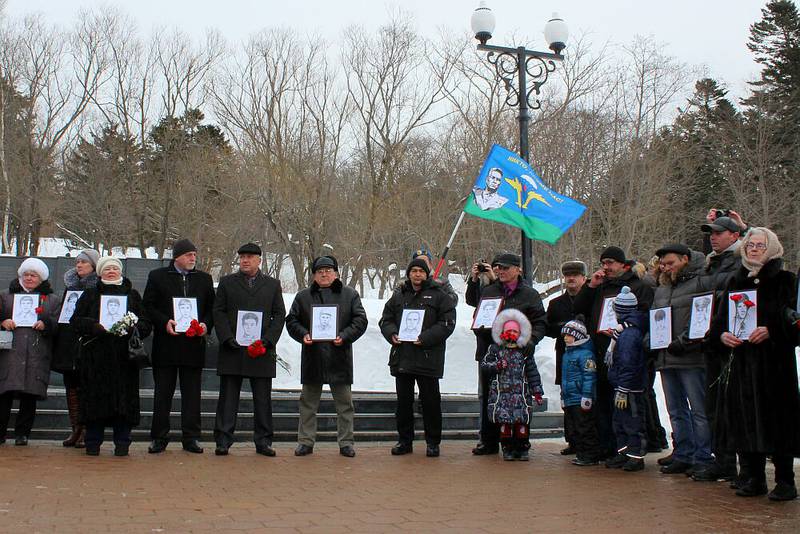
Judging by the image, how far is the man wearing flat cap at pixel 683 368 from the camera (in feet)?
25.3

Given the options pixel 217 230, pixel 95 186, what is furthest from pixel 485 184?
pixel 95 186

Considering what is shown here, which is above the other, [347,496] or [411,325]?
[411,325]

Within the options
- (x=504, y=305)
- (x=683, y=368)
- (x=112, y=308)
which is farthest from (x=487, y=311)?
(x=112, y=308)

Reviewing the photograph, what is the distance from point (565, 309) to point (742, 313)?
3013mm

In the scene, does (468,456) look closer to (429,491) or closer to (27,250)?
(429,491)

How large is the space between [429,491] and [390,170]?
2592 centimetres

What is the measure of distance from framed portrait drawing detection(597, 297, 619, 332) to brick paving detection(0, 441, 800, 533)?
1.43 m

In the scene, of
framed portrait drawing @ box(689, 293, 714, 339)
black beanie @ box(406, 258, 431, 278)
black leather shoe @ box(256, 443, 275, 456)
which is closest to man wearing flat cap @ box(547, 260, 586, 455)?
black beanie @ box(406, 258, 431, 278)

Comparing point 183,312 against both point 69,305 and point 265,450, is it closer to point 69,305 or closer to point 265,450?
point 69,305

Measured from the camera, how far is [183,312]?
8906 mm

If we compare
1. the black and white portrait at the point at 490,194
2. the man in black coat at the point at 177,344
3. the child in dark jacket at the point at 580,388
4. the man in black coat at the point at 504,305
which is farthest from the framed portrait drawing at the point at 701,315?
the man in black coat at the point at 177,344

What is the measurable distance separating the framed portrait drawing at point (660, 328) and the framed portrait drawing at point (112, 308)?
5.36 m

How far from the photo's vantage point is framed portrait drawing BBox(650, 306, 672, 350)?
7828mm

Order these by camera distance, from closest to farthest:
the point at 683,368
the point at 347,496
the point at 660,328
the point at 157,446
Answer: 1. the point at 347,496
2. the point at 683,368
3. the point at 660,328
4. the point at 157,446
